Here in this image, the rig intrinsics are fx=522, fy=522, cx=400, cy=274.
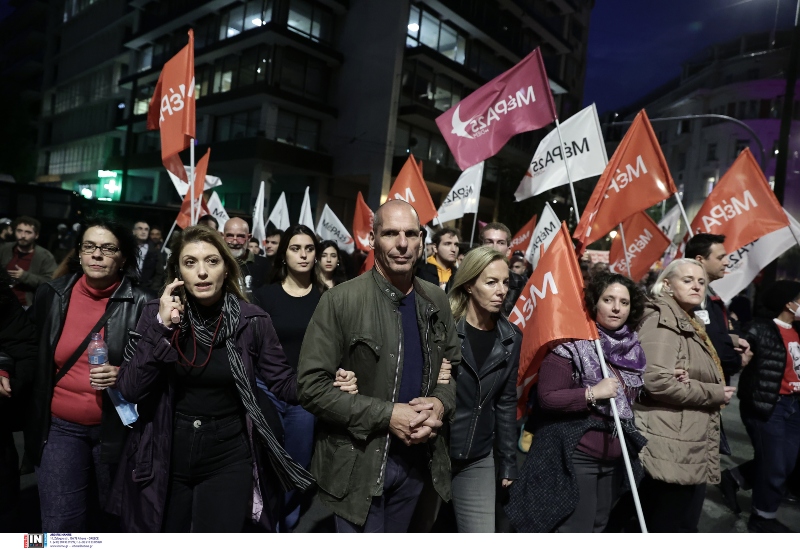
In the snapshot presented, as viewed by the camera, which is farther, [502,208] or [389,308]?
[502,208]

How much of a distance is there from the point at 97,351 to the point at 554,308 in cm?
260

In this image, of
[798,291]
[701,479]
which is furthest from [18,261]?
[798,291]

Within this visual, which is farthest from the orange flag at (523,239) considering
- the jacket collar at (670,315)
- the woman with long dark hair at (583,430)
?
the woman with long dark hair at (583,430)

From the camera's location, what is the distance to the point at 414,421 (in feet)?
7.50

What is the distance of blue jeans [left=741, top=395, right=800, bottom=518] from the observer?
4.26 m

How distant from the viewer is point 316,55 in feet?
96.0

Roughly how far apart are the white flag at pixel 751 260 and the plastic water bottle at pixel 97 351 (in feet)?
19.5

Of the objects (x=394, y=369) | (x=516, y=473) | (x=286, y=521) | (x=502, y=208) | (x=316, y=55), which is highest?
(x=316, y=55)

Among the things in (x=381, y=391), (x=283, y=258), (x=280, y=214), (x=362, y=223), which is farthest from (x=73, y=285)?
(x=280, y=214)

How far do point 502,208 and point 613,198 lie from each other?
97.3 feet

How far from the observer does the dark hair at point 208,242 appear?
8.79 feet

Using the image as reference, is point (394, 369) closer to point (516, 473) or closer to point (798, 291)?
point (516, 473)

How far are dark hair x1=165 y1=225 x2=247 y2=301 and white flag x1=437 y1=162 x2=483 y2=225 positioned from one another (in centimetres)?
631

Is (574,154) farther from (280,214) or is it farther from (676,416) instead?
(280,214)
